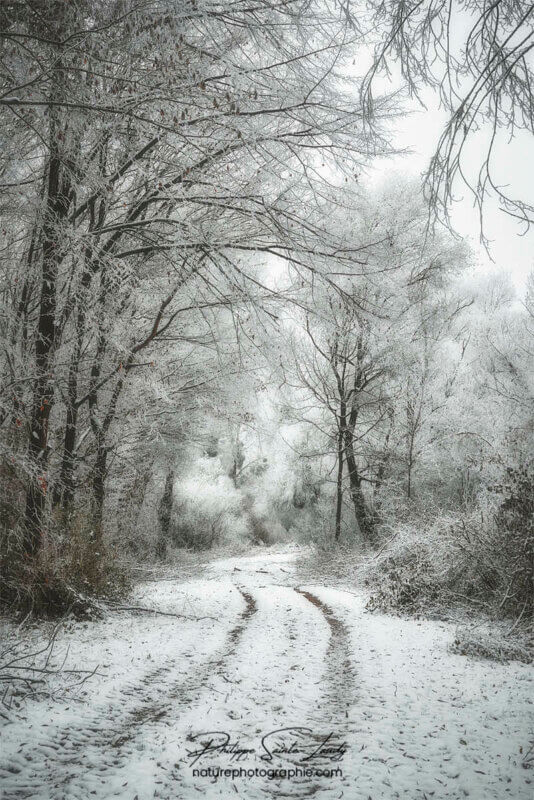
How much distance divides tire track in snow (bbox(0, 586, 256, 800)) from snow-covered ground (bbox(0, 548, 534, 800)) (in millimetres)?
10

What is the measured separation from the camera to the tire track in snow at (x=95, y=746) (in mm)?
2320

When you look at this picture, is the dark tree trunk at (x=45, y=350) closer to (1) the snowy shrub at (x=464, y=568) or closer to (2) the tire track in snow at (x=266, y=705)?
(2) the tire track in snow at (x=266, y=705)

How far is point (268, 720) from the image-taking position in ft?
10.5

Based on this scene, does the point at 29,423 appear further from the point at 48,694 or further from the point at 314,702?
the point at 314,702

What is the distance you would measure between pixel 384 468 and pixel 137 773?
12.5 meters

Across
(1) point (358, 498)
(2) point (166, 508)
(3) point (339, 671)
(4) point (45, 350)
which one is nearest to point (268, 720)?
(3) point (339, 671)

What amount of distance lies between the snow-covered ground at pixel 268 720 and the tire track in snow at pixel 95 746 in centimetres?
1

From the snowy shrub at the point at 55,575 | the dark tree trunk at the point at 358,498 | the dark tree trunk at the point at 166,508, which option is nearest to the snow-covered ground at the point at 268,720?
the snowy shrub at the point at 55,575

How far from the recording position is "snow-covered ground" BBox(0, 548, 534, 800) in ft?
8.05

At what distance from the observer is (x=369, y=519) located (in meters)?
14.0

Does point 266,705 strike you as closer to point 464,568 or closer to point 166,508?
point 464,568

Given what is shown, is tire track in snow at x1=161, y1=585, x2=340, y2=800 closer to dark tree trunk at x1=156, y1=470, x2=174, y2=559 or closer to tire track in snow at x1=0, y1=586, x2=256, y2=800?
tire track in snow at x1=0, y1=586, x2=256, y2=800

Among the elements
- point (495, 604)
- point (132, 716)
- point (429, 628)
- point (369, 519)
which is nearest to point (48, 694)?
point (132, 716)

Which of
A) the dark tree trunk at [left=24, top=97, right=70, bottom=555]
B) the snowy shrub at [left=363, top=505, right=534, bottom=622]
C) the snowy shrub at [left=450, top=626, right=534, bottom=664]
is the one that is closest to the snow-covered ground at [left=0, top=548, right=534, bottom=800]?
the snowy shrub at [left=450, top=626, right=534, bottom=664]
